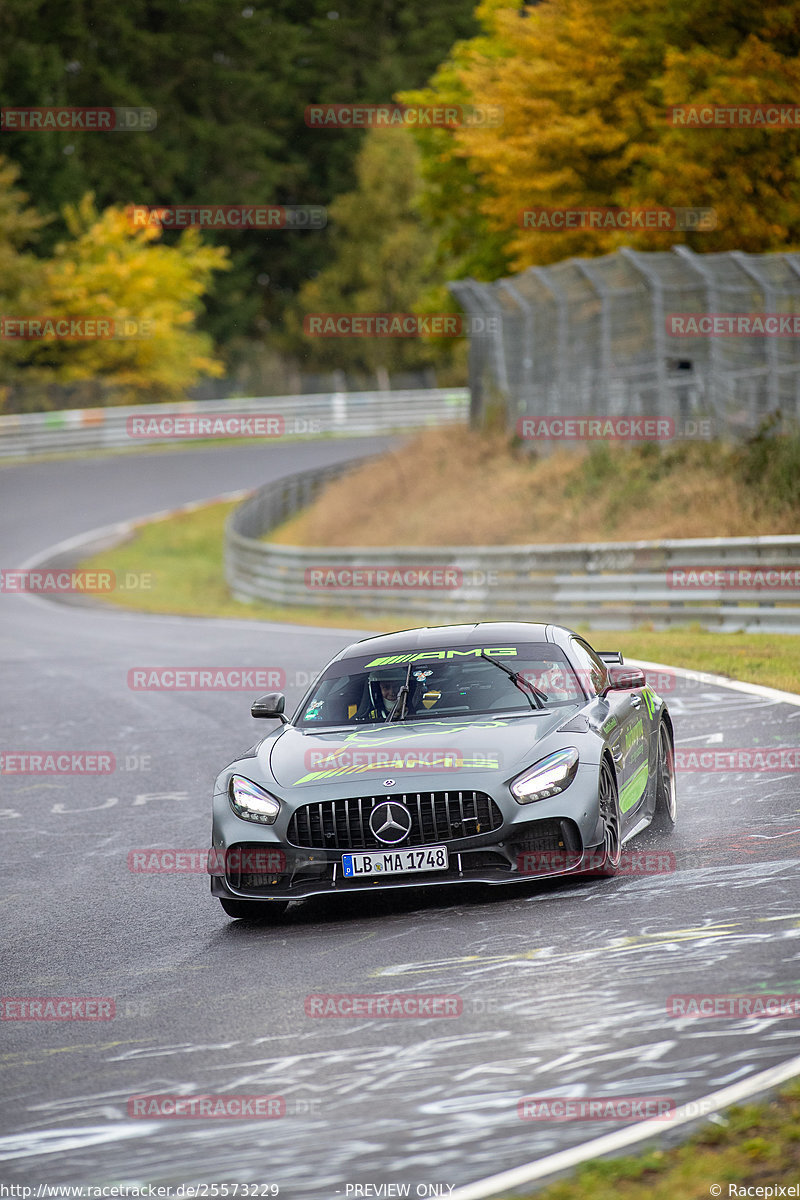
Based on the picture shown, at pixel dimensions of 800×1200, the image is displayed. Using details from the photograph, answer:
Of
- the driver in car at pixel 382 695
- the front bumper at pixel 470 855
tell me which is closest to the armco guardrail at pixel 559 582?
the driver in car at pixel 382 695

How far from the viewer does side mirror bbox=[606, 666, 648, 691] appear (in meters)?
9.10

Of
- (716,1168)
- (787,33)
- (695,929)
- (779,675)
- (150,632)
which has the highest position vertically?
(787,33)

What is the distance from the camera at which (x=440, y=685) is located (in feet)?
29.8

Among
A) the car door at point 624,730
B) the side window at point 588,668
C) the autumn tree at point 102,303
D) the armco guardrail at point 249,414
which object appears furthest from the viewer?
the autumn tree at point 102,303

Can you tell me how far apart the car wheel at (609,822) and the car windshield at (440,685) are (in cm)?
67

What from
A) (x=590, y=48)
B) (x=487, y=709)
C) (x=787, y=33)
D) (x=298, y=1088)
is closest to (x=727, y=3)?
(x=787, y=33)

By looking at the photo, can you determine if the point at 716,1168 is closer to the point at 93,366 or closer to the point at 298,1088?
the point at 298,1088

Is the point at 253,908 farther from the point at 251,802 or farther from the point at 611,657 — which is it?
the point at 611,657

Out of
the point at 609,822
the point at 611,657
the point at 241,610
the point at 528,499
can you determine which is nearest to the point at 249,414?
the point at 241,610

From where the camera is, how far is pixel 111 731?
15.1 m

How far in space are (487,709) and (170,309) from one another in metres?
58.2

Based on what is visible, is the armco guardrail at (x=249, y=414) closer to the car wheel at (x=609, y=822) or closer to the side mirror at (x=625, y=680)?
the side mirror at (x=625, y=680)

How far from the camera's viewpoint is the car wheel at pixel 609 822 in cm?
811

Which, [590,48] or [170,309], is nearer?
[590,48]
